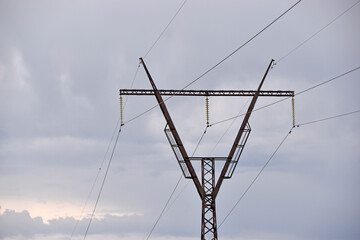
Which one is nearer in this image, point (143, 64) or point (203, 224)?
point (203, 224)

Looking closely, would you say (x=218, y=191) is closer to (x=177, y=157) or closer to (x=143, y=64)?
(x=177, y=157)

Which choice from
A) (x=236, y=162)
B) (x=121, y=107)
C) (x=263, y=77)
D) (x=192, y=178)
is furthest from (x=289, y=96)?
(x=121, y=107)

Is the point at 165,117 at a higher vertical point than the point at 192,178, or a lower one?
higher

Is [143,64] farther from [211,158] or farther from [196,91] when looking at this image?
[211,158]

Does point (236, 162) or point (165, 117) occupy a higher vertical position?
point (165, 117)

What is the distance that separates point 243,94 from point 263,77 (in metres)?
2.38

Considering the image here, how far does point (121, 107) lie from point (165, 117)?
3850 millimetres

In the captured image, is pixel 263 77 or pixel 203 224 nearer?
pixel 203 224

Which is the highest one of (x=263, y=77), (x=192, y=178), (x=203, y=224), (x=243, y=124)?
(x=263, y=77)

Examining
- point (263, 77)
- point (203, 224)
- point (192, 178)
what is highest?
point (263, 77)

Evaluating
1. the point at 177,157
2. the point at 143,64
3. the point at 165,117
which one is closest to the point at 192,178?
the point at 177,157

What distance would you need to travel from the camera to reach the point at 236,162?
5081cm

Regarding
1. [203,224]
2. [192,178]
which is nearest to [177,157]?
[192,178]

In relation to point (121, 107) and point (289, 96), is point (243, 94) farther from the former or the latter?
point (121, 107)
